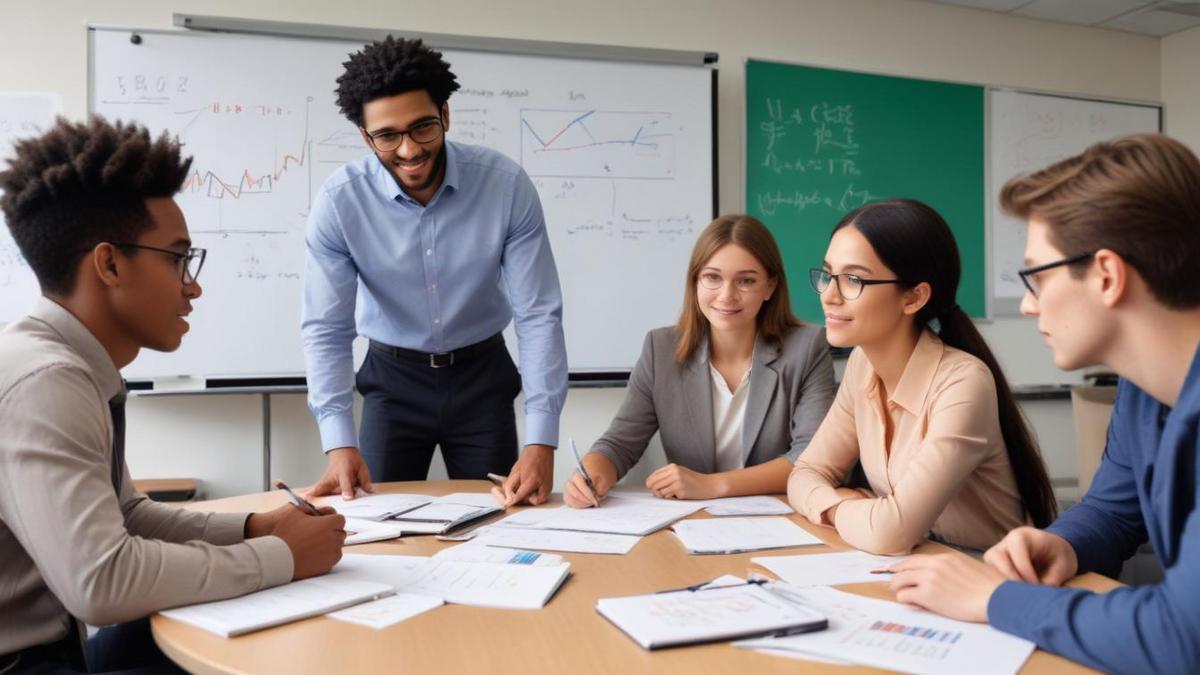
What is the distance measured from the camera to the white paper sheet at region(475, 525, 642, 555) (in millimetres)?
1376

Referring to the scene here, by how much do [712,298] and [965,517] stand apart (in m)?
0.81

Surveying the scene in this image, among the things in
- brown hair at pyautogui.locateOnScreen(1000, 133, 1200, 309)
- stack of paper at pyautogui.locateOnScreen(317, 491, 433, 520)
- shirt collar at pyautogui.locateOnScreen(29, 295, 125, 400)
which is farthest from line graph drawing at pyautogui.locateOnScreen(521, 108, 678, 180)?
brown hair at pyautogui.locateOnScreen(1000, 133, 1200, 309)

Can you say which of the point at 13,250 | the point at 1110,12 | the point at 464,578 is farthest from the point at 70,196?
the point at 1110,12

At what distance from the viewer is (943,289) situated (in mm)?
1633

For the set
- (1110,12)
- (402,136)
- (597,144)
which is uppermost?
(1110,12)

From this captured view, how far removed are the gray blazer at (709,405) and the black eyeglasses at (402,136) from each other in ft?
2.44

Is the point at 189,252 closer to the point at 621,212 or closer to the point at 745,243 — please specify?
the point at 745,243

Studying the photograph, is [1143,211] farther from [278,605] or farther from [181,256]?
[181,256]

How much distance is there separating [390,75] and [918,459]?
1.29 meters

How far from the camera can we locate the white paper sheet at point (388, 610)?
1.04 m

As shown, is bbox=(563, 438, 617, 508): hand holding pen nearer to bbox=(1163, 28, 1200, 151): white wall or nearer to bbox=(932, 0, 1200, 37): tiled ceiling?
bbox=(932, 0, 1200, 37): tiled ceiling

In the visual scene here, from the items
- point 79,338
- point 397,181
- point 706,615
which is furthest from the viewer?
point 397,181

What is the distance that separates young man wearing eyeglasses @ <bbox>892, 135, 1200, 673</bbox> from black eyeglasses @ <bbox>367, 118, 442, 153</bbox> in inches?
48.0

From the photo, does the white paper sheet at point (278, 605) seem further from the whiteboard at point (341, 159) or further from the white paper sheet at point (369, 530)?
the whiteboard at point (341, 159)
